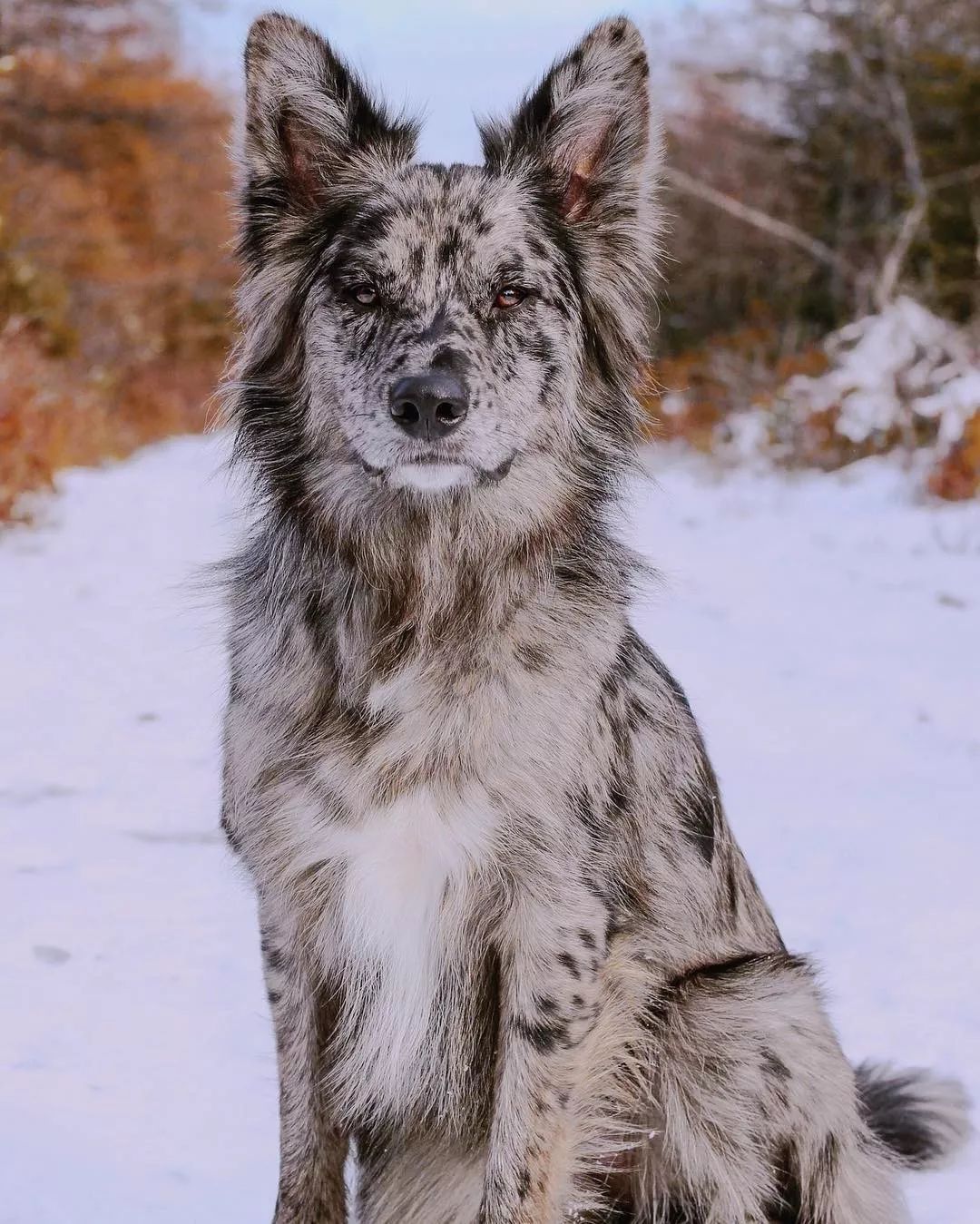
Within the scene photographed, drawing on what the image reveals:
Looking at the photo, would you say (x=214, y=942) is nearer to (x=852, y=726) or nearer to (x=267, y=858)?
(x=267, y=858)

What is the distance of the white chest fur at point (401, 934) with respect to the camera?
2.45 m

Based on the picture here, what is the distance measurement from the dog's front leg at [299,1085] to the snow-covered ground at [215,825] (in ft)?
0.68

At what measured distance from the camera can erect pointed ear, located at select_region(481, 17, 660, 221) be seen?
8.99ft

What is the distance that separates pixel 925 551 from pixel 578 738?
6612mm

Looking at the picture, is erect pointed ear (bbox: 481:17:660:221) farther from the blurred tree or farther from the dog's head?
the blurred tree

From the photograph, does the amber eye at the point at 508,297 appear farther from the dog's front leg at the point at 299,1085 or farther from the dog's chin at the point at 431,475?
the dog's front leg at the point at 299,1085

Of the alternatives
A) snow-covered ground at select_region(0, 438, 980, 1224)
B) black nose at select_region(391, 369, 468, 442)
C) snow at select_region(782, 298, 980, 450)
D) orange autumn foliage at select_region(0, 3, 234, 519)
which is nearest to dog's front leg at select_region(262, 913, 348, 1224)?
snow-covered ground at select_region(0, 438, 980, 1224)

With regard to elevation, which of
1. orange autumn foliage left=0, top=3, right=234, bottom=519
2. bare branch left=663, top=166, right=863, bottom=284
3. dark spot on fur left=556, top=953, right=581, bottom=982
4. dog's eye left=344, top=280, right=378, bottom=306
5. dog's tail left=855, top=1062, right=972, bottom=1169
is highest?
dog's eye left=344, top=280, right=378, bottom=306

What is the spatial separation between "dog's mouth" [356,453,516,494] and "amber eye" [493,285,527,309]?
0.33 m

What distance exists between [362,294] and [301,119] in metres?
0.40

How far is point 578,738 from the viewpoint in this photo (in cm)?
253

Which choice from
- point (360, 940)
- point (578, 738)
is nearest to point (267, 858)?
point (360, 940)

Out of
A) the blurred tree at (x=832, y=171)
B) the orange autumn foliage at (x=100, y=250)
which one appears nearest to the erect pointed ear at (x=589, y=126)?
the orange autumn foliage at (x=100, y=250)

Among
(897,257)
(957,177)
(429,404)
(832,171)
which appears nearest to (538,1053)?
(429,404)
